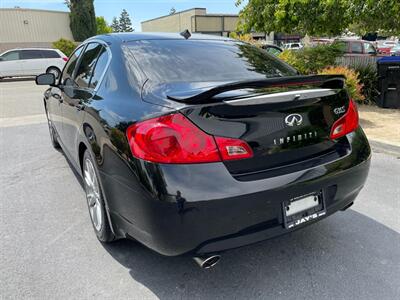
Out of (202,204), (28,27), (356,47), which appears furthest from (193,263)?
(28,27)

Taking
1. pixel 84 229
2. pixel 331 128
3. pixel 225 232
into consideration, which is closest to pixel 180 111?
pixel 225 232

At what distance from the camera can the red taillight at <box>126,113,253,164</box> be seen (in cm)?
197

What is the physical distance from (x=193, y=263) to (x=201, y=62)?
1.55 metres

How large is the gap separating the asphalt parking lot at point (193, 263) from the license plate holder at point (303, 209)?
18.2 inches

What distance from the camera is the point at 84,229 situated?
3.16 m

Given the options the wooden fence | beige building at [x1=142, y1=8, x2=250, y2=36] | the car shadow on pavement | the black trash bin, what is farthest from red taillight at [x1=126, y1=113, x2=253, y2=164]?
beige building at [x1=142, y1=8, x2=250, y2=36]

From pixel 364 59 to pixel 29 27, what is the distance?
31.0 metres

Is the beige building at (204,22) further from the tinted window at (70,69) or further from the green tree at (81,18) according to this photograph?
the tinted window at (70,69)

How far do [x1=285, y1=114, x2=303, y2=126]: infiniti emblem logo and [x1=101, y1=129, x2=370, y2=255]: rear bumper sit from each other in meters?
0.30

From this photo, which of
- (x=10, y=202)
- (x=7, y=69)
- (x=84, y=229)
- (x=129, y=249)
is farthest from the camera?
(x=7, y=69)

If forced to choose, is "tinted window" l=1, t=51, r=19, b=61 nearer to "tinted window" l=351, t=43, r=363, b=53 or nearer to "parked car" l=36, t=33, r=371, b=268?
"tinted window" l=351, t=43, r=363, b=53

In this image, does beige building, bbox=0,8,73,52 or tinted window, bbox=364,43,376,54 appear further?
beige building, bbox=0,8,73,52

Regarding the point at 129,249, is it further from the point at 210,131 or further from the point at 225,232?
the point at 210,131

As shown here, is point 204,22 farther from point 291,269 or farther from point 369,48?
point 291,269
